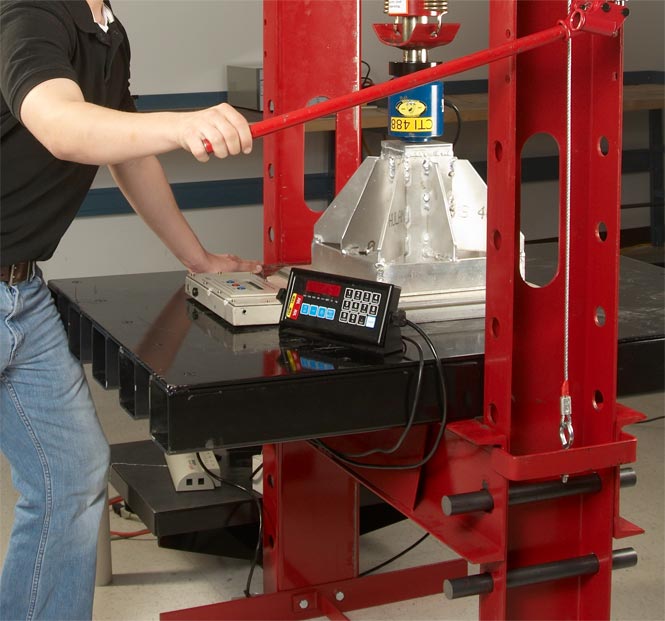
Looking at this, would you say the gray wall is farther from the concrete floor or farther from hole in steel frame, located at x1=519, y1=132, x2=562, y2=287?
the concrete floor

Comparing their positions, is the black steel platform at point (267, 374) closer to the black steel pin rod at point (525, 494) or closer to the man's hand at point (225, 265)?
the black steel pin rod at point (525, 494)

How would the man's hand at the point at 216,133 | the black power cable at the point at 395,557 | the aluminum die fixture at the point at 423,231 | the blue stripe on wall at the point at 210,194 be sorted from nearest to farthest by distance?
1. the man's hand at the point at 216,133
2. the aluminum die fixture at the point at 423,231
3. the black power cable at the point at 395,557
4. the blue stripe on wall at the point at 210,194

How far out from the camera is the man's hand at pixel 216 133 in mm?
1225

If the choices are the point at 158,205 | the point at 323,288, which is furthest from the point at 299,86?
the point at 323,288

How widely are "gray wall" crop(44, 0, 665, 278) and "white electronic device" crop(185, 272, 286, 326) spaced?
9.24 feet

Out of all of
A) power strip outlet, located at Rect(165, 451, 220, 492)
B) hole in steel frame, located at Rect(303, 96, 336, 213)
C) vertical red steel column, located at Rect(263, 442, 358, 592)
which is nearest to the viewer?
vertical red steel column, located at Rect(263, 442, 358, 592)

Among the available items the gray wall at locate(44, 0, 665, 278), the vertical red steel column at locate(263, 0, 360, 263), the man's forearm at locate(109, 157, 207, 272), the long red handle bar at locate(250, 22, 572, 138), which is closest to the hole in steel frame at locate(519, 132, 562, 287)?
the gray wall at locate(44, 0, 665, 278)

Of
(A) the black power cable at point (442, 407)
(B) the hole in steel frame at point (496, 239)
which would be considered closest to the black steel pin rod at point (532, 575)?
(A) the black power cable at point (442, 407)

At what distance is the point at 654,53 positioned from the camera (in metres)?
5.75

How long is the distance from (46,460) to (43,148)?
1.68 ft

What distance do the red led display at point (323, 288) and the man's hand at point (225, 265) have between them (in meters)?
0.47

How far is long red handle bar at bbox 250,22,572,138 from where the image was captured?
1248 mm

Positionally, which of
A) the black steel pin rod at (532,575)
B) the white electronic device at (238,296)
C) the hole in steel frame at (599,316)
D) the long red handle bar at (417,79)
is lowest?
the black steel pin rod at (532,575)

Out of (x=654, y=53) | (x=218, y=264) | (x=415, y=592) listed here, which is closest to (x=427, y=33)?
(x=218, y=264)
